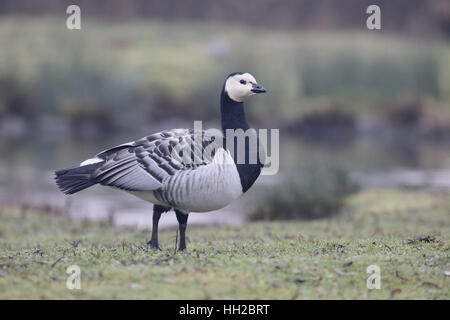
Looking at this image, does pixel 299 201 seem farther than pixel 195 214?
No

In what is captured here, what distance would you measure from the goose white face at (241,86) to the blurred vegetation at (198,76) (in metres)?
38.2

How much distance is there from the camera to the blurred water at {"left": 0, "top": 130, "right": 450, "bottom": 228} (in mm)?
21828

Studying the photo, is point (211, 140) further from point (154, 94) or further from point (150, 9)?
point (150, 9)

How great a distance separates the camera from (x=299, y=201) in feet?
61.4

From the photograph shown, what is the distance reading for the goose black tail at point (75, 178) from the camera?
9.36 m

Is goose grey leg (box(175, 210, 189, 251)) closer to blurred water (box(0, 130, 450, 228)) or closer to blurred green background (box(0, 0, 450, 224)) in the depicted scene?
blurred water (box(0, 130, 450, 228))

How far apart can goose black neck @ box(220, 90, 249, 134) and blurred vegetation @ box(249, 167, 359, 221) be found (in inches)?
340

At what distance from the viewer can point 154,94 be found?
51062mm

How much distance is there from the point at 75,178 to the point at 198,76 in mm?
43456

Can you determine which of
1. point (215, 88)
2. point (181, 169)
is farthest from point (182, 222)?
point (215, 88)

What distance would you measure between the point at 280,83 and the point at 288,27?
24.7m

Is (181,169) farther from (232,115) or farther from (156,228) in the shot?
(232,115)

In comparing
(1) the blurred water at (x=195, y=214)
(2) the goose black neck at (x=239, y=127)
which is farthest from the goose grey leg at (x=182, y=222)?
(1) the blurred water at (x=195, y=214)
